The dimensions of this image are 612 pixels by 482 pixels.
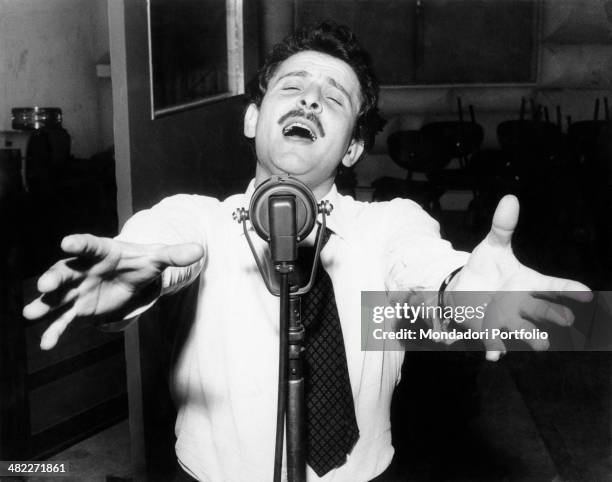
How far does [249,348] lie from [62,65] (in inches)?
218

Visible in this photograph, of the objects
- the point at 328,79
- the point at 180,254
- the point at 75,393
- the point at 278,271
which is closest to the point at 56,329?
the point at 180,254

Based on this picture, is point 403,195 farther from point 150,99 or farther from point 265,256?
point 265,256

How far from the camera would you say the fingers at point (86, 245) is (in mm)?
894

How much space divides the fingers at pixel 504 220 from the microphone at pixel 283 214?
10.5 inches

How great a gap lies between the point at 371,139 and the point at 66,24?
5379mm

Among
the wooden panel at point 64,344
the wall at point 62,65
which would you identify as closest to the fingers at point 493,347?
the wooden panel at point 64,344

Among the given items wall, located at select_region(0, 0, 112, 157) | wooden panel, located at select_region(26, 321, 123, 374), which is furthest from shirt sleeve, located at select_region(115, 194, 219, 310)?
wall, located at select_region(0, 0, 112, 157)

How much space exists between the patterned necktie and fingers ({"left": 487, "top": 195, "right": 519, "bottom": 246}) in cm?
57

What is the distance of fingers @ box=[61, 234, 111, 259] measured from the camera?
89 cm

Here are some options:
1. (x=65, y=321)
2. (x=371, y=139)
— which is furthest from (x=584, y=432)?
(x=65, y=321)

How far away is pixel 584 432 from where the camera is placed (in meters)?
3.16

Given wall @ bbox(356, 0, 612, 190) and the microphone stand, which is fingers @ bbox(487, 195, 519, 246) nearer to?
the microphone stand

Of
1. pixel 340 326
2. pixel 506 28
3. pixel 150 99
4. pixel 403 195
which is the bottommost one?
pixel 403 195

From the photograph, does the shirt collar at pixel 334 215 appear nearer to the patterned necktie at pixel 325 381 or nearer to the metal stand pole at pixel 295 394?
the patterned necktie at pixel 325 381
